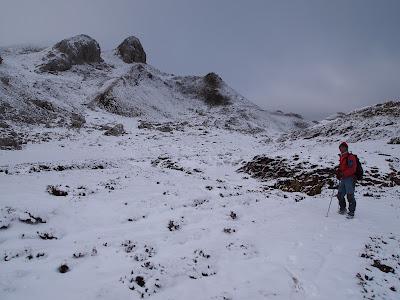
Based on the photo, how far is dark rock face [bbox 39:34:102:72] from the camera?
6700 cm

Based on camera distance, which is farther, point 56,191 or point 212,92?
point 212,92

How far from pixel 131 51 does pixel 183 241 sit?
284ft

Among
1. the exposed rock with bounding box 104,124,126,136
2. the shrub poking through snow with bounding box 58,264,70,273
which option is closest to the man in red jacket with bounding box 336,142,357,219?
the shrub poking through snow with bounding box 58,264,70,273

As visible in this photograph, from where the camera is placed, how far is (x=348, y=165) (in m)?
13.0

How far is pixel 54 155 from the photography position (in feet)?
91.2

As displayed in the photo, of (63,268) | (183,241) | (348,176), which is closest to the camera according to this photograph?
(63,268)

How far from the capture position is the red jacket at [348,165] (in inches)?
509

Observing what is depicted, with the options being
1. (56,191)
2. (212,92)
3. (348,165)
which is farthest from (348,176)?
(212,92)

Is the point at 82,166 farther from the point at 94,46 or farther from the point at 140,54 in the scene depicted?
the point at 140,54

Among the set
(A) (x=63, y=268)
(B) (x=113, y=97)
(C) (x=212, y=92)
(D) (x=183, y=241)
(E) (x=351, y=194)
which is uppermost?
(C) (x=212, y=92)

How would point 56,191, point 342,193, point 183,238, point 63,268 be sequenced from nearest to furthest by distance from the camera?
point 63,268 < point 183,238 < point 342,193 < point 56,191

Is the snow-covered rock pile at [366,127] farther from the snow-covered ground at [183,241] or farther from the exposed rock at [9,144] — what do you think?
the exposed rock at [9,144]

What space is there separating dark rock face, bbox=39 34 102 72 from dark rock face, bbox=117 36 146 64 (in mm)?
10092

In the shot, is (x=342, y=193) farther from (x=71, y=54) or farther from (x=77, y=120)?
(x=71, y=54)
